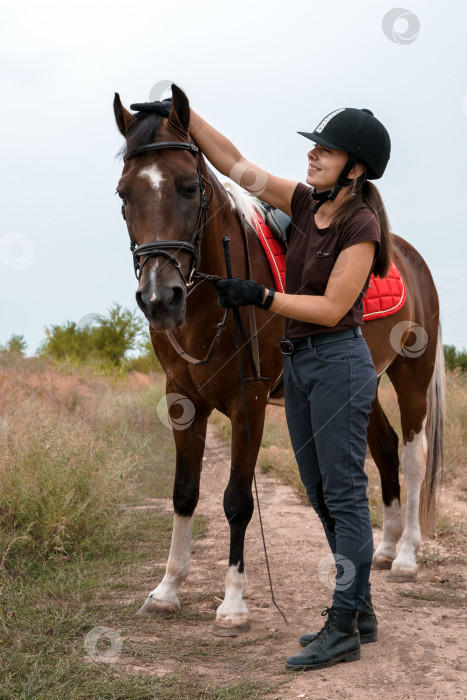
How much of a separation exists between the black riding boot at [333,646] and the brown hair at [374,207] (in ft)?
5.36

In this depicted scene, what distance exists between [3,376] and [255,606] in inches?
272

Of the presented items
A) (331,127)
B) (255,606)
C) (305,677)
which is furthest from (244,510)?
(331,127)

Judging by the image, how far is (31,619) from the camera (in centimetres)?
336

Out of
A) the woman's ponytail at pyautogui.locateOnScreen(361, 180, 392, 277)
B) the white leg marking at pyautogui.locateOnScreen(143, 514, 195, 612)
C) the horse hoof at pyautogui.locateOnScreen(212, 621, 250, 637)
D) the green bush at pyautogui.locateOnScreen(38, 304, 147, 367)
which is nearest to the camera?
the woman's ponytail at pyautogui.locateOnScreen(361, 180, 392, 277)

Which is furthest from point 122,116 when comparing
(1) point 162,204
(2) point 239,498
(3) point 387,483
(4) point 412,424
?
(3) point 387,483

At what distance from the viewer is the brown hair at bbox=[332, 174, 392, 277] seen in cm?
296

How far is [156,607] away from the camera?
12.1 feet

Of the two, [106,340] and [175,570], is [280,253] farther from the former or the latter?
[106,340]

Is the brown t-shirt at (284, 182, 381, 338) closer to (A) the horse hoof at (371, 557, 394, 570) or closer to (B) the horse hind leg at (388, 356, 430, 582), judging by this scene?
(B) the horse hind leg at (388, 356, 430, 582)

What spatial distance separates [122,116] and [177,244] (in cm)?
84

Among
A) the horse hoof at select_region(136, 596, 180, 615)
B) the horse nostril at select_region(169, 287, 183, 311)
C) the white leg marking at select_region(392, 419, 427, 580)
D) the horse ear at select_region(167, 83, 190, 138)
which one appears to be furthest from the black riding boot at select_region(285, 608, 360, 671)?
the horse ear at select_region(167, 83, 190, 138)

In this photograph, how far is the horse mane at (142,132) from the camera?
3135 millimetres

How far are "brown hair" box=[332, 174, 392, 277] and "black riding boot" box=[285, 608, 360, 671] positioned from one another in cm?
163

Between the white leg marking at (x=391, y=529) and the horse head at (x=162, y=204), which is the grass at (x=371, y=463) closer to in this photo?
the white leg marking at (x=391, y=529)
